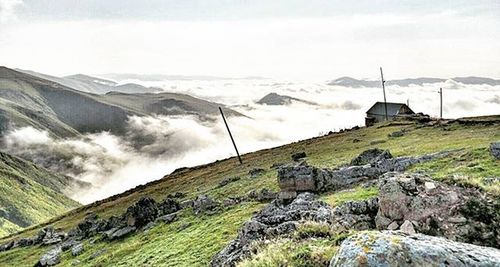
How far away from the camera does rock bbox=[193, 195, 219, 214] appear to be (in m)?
45.4

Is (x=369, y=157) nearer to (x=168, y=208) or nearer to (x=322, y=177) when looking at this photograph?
(x=322, y=177)

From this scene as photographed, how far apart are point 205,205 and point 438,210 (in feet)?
107

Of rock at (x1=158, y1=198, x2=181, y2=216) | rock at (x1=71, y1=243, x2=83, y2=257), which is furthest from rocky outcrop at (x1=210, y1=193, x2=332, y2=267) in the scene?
rock at (x1=71, y1=243, x2=83, y2=257)

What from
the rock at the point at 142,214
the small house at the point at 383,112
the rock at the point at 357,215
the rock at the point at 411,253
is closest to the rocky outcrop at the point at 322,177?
the rock at the point at 357,215

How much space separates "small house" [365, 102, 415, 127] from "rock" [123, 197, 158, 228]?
92664 mm

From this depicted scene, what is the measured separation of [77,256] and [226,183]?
939 inches

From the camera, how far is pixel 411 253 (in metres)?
10.2

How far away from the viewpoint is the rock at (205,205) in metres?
45.4

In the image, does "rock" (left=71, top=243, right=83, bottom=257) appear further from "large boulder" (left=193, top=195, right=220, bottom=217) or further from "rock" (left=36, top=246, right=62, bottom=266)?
"large boulder" (left=193, top=195, right=220, bottom=217)

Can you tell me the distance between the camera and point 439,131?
242 ft

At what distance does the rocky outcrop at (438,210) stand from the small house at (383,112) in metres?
118

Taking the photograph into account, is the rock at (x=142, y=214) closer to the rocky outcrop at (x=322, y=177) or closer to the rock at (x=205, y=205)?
the rock at (x=205, y=205)

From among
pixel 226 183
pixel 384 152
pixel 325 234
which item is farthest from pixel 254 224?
pixel 226 183

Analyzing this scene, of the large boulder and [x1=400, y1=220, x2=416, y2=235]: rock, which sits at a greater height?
[x1=400, y1=220, x2=416, y2=235]: rock
